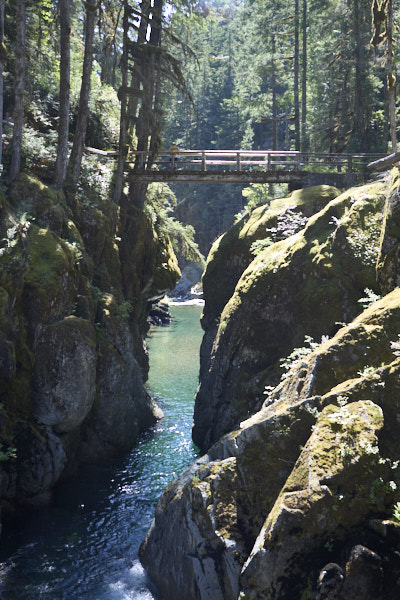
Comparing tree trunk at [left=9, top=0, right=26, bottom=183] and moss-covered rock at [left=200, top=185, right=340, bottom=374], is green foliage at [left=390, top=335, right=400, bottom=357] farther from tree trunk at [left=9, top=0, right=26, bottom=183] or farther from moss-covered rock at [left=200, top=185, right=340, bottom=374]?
tree trunk at [left=9, top=0, right=26, bottom=183]

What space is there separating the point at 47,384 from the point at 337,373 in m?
8.76

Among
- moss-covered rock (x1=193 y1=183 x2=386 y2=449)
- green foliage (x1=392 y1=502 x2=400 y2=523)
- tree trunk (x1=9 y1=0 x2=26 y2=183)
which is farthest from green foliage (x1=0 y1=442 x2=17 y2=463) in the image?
green foliage (x1=392 y1=502 x2=400 y2=523)

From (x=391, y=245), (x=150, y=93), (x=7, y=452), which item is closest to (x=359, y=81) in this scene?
(x=150, y=93)

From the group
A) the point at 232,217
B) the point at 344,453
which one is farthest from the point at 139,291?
the point at 232,217

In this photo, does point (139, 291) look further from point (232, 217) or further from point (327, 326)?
point (232, 217)

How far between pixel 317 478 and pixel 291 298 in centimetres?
829

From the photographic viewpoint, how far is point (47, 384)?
47.6 feet

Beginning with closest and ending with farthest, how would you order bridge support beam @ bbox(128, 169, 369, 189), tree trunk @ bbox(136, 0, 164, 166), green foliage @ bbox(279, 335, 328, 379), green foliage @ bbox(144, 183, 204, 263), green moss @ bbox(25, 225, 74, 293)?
green foliage @ bbox(279, 335, 328, 379) → green moss @ bbox(25, 225, 74, 293) → bridge support beam @ bbox(128, 169, 369, 189) → tree trunk @ bbox(136, 0, 164, 166) → green foliage @ bbox(144, 183, 204, 263)

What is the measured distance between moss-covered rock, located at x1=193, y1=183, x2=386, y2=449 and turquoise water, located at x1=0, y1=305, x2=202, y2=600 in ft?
7.99

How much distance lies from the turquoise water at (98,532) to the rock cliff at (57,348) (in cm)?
76

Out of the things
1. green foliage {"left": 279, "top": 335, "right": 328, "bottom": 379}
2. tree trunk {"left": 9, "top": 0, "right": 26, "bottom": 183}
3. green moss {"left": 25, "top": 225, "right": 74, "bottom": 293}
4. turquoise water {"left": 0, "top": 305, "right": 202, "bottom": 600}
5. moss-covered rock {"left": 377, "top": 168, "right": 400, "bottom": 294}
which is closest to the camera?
turquoise water {"left": 0, "top": 305, "right": 202, "bottom": 600}

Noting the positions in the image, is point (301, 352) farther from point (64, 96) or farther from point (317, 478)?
point (64, 96)

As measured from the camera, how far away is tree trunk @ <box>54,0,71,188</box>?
19.1m

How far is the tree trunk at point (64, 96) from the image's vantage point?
19.1 m
